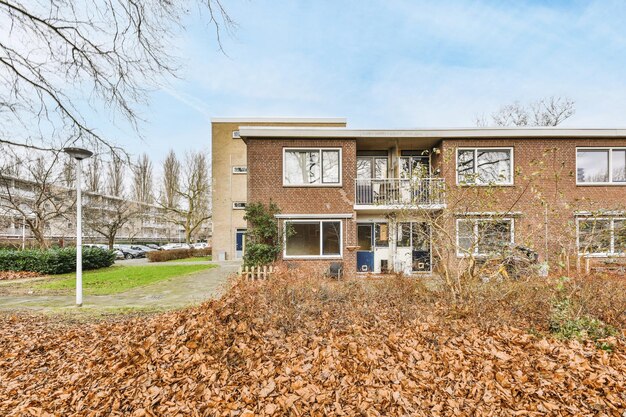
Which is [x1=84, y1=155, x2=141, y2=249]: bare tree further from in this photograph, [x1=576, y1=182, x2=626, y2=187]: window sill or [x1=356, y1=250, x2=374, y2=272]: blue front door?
[x1=576, y1=182, x2=626, y2=187]: window sill

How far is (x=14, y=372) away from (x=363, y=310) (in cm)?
527

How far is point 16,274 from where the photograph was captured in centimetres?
1460

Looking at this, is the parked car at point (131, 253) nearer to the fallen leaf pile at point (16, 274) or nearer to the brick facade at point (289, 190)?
the fallen leaf pile at point (16, 274)

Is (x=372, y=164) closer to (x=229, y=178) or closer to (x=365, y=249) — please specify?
(x=365, y=249)

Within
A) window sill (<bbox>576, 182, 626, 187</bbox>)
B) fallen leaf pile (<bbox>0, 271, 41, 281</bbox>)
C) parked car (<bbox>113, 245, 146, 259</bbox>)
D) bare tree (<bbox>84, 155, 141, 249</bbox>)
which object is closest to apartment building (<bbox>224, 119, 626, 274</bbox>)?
window sill (<bbox>576, 182, 626, 187</bbox>)

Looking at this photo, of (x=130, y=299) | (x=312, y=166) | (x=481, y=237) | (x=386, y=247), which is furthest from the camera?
(x=386, y=247)

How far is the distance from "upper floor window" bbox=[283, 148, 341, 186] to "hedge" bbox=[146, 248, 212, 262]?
16805mm

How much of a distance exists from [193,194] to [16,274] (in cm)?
1879

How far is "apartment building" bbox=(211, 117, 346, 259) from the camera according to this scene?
23.7 metres

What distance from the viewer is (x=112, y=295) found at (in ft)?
31.3

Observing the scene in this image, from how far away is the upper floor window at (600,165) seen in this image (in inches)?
499

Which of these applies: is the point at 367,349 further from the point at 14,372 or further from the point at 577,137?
the point at 577,137

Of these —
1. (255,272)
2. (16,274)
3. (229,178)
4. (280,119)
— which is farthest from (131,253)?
(255,272)

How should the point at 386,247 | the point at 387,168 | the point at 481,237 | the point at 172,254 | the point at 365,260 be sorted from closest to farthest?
1. the point at 481,237
2. the point at 365,260
3. the point at 386,247
4. the point at 387,168
5. the point at 172,254
